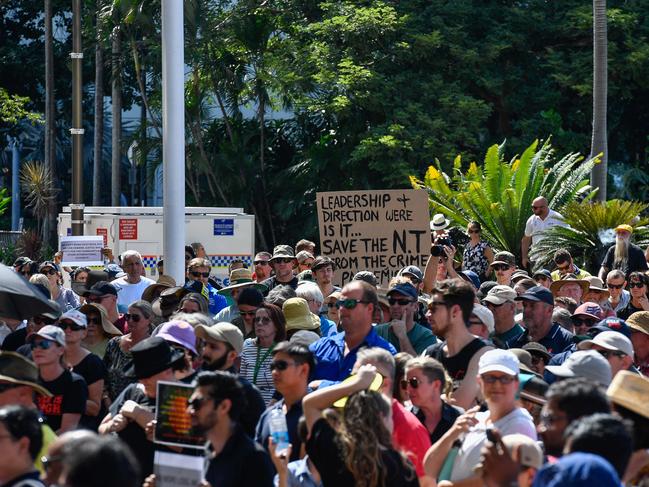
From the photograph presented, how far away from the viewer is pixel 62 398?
788 cm

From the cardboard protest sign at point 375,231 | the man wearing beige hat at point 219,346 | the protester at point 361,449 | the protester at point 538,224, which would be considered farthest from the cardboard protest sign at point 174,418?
the protester at point 538,224

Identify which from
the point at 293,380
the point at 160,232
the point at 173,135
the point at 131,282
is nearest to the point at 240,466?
the point at 293,380

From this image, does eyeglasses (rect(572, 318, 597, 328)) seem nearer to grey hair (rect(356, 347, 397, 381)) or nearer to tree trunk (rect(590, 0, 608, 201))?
grey hair (rect(356, 347, 397, 381))

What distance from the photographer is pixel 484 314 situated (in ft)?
29.8

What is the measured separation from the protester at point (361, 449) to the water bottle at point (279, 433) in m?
0.32

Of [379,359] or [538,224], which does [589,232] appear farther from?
[379,359]

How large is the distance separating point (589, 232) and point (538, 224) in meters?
0.75

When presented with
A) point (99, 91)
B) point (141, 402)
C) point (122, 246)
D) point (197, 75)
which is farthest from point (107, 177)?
point (141, 402)

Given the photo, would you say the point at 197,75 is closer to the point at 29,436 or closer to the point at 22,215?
the point at 22,215

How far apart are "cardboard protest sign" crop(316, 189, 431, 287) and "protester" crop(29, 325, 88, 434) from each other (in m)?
5.99

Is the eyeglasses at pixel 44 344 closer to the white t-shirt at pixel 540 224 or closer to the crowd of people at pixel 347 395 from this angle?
the crowd of people at pixel 347 395

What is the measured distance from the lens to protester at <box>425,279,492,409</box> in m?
7.45

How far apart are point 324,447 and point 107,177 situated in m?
48.1

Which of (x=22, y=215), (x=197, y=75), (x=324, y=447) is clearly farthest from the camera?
(x=22, y=215)
